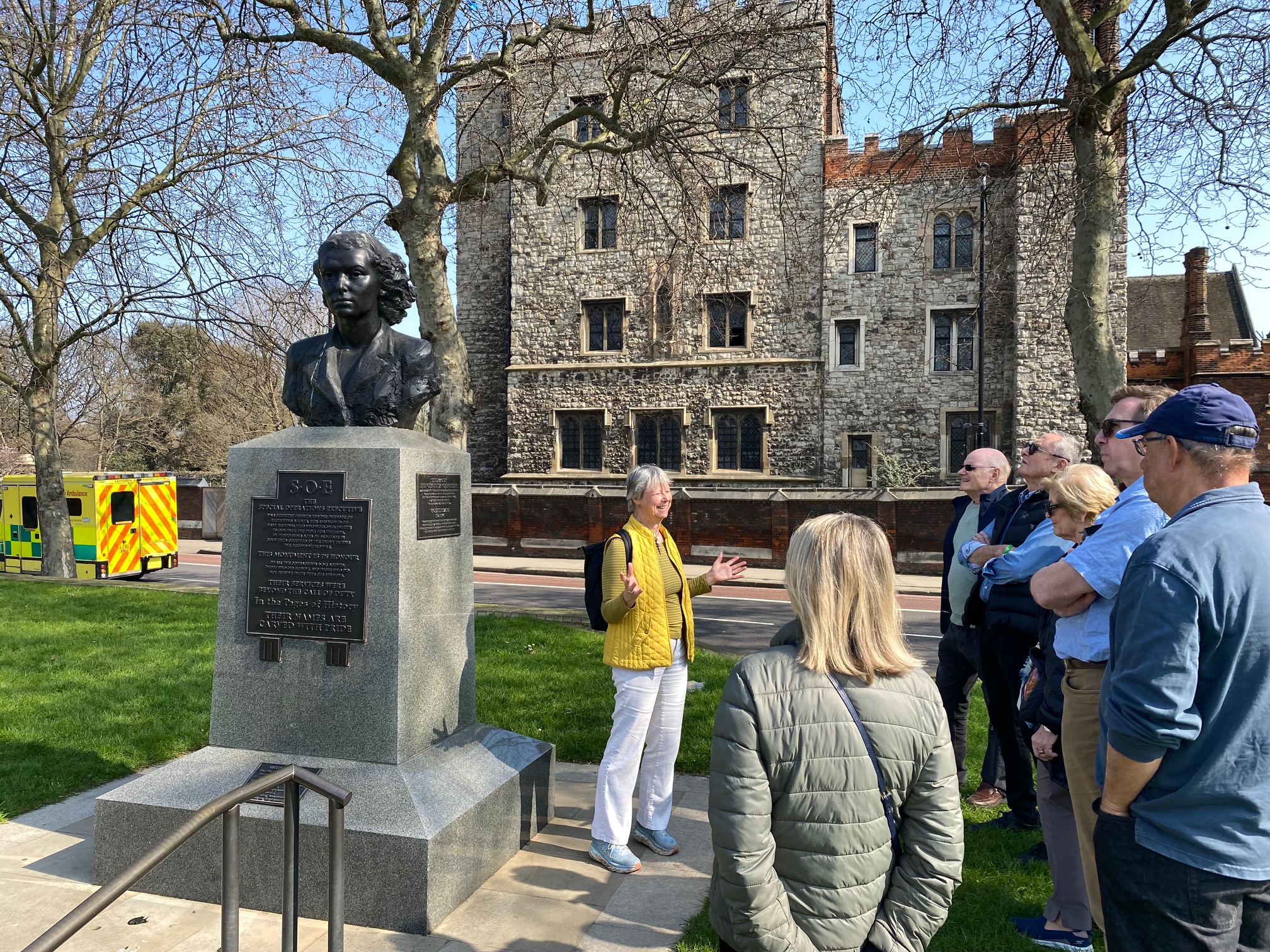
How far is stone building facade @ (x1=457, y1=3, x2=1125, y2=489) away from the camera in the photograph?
27109mm

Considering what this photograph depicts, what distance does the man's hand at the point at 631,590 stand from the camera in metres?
4.13

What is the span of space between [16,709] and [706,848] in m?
5.81

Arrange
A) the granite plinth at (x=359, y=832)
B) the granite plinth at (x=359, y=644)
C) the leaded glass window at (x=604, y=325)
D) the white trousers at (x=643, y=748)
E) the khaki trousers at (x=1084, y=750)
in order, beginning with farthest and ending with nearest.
Answer: the leaded glass window at (x=604, y=325), the white trousers at (x=643, y=748), the granite plinth at (x=359, y=644), the granite plinth at (x=359, y=832), the khaki trousers at (x=1084, y=750)

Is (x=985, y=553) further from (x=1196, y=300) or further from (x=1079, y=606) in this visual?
(x=1196, y=300)

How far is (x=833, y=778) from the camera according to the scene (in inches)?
85.4

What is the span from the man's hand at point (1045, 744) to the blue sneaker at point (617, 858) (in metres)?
1.96

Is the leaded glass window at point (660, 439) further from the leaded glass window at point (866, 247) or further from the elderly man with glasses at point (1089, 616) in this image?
the elderly man with glasses at point (1089, 616)

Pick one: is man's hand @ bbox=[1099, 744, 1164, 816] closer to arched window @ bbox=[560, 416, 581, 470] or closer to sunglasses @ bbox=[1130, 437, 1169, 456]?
sunglasses @ bbox=[1130, 437, 1169, 456]

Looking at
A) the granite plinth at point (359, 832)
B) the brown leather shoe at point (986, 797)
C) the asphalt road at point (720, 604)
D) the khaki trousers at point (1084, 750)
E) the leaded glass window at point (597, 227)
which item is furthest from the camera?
the leaded glass window at point (597, 227)

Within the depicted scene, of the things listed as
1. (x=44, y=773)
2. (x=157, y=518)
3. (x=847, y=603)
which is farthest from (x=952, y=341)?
(x=847, y=603)

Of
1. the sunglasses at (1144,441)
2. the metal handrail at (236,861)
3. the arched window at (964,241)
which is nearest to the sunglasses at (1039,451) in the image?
the sunglasses at (1144,441)

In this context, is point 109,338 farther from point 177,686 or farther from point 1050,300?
point 1050,300

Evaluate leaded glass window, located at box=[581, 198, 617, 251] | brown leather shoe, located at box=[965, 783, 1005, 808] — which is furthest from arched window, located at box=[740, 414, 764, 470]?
brown leather shoe, located at box=[965, 783, 1005, 808]

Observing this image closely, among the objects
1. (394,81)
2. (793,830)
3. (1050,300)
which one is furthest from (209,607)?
(1050,300)
